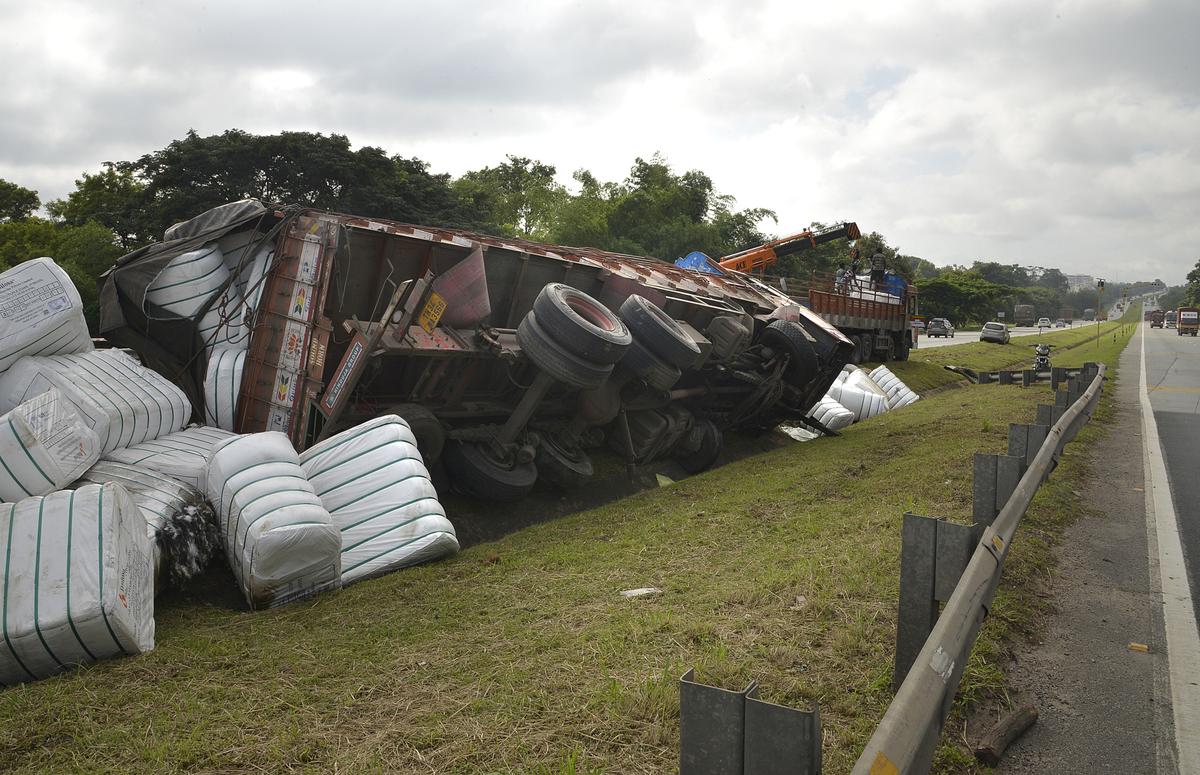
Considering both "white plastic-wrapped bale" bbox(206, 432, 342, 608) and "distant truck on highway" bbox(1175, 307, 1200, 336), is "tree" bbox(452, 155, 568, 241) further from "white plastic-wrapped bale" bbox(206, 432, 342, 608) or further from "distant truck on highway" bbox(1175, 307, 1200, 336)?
"distant truck on highway" bbox(1175, 307, 1200, 336)

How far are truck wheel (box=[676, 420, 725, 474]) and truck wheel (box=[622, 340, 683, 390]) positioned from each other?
2353 millimetres

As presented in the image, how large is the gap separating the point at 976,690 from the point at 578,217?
128 feet

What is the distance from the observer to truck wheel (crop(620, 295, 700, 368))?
8148 millimetres

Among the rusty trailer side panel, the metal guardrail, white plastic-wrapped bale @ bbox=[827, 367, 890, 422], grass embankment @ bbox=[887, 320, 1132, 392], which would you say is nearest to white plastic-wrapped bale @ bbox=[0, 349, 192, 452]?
the rusty trailer side panel

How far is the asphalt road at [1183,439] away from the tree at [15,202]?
116 feet

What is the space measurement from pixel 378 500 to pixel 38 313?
9.35 feet

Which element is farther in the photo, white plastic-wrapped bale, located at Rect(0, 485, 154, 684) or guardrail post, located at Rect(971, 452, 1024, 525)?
guardrail post, located at Rect(971, 452, 1024, 525)

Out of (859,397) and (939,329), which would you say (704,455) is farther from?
(939,329)

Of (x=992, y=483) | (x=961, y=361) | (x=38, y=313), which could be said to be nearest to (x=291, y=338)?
(x=38, y=313)

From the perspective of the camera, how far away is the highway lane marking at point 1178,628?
3.01 metres

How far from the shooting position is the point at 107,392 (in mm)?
5879

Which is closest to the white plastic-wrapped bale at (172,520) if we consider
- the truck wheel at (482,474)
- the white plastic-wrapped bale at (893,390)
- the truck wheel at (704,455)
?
the truck wheel at (482,474)

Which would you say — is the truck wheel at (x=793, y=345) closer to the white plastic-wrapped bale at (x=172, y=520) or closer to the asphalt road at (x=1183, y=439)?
the asphalt road at (x=1183, y=439)

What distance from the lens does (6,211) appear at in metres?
31.6
